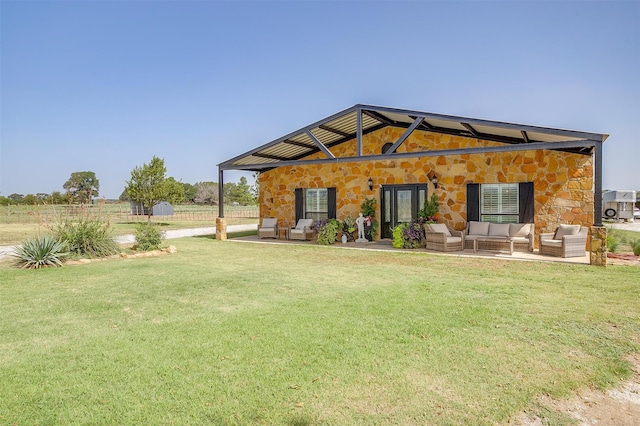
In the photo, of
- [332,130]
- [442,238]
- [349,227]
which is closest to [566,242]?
[442,238]

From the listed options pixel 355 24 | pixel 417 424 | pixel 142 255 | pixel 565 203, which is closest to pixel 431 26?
pixel 355 24

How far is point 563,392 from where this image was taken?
2.50m

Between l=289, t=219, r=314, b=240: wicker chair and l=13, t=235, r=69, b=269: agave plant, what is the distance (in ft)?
22.5

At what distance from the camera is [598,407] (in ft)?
7.68

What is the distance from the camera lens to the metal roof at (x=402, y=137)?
7.88 m

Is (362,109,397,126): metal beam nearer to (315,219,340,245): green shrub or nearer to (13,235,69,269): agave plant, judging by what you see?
(315,219,340,245): green shrub

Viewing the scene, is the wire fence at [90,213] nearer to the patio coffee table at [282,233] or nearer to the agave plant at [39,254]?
the agave plant at [39,254]

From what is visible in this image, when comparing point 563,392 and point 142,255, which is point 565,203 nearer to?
point 563,392

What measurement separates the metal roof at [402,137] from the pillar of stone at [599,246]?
181cm

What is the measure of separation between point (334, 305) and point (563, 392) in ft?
8.40

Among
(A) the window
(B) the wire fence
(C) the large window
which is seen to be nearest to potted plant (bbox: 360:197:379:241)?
(A) the window

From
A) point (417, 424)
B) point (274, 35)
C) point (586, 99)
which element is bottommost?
point (417, 424)

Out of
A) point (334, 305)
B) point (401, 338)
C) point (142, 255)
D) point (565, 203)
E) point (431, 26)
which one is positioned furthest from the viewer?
point (431, 26)

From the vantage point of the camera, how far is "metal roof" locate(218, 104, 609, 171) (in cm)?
788
